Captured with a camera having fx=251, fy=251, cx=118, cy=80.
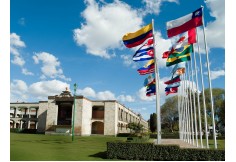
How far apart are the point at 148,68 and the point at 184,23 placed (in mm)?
6127

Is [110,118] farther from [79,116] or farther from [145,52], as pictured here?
[145,52]

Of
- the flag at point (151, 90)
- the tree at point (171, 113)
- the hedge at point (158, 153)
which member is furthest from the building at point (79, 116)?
the hedge at point (158, 153)

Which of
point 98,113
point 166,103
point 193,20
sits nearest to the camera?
point 193,20

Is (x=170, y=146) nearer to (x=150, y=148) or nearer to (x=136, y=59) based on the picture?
(x=150, y=148)

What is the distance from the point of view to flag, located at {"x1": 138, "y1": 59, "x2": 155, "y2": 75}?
22.8m

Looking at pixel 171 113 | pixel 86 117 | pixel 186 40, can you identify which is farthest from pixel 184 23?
pixel 171 113

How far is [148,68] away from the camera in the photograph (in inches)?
906

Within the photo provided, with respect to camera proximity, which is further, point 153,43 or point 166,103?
point 166,103

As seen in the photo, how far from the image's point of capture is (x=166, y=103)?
257ft

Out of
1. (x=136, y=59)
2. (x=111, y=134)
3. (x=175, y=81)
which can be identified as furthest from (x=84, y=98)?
(x=136, y=59)

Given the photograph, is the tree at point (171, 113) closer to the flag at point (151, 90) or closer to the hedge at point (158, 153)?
the flag at point (151, 90)

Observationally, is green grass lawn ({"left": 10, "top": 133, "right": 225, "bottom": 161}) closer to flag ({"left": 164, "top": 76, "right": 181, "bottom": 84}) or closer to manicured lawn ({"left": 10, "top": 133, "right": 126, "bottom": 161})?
manicured lawn ({"left": 10, "top": 133, "right": 126, "bottom": 161})
